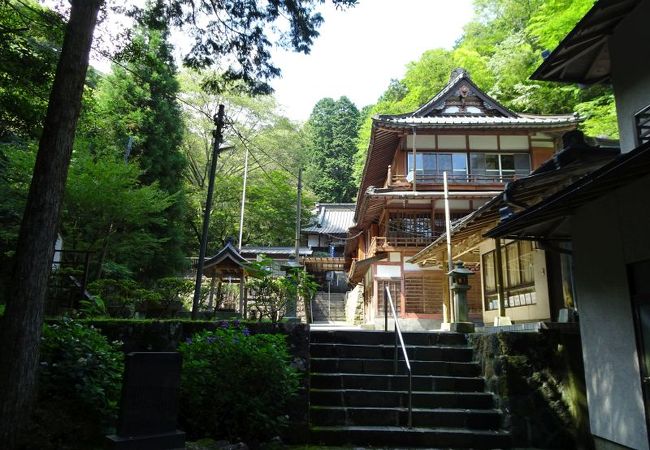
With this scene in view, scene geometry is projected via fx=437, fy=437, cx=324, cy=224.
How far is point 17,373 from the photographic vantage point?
171 inches

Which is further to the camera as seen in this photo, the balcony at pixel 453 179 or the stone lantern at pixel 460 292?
the balcony at pixel 453 179

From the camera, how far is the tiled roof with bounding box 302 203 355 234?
40562 millimetres

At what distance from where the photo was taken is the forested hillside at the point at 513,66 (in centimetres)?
1673

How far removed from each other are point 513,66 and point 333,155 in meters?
23.1

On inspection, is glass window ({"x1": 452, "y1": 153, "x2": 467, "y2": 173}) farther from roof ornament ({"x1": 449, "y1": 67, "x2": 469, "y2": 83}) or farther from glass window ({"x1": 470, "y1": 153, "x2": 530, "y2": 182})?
roof ornament ({"x1": 449, "y1": 67, "x2": 469, "y2": 83})

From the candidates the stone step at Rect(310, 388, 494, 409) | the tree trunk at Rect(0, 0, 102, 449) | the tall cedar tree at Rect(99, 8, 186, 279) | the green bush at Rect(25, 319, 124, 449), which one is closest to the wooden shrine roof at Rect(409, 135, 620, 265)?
the stone step at Rect(310, 388, 494, 409)

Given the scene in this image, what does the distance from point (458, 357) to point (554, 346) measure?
1561 millimetres

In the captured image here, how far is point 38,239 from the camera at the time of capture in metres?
4.59

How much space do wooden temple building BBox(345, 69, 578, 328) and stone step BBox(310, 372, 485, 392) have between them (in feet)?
44.0

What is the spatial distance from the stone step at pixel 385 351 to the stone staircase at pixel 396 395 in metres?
0.02

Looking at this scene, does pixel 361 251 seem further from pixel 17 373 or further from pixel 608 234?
pixel 17 373

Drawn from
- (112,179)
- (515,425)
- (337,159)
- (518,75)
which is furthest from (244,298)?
(337,159)

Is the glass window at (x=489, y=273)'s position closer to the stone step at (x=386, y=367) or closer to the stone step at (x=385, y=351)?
the stone step at (x=385, y=351)

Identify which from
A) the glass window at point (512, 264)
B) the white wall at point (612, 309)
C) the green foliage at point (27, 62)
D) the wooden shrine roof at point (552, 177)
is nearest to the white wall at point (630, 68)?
the wooden shrine roof at point (552, 177)
